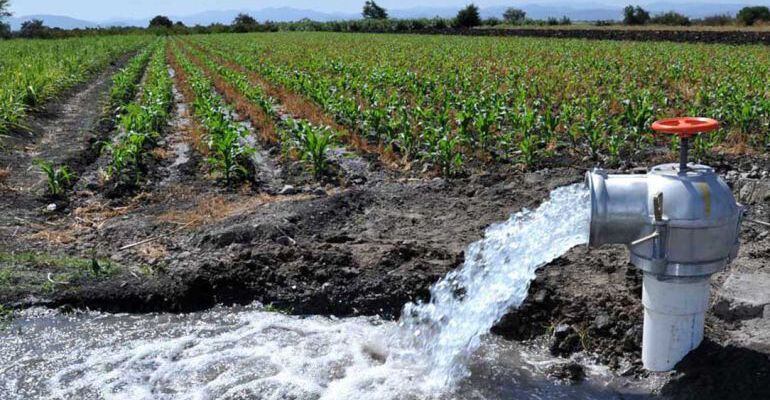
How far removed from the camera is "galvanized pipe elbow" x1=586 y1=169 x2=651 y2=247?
3.12 m

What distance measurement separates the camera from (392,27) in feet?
190

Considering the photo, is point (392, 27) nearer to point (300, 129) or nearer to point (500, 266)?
point (300, 129)

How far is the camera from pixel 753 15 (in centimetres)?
4369

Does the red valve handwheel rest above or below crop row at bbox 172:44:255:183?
above

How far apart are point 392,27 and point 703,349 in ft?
185

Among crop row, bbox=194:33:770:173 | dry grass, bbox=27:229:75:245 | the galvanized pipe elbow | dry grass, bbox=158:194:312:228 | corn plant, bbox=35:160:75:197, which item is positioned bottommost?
dry grass, bbox=27:229:75:245

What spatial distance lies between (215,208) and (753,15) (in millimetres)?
45278

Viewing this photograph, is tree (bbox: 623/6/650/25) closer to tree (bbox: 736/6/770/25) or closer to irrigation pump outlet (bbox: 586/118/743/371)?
tree (bbox: 736/6/770/25)

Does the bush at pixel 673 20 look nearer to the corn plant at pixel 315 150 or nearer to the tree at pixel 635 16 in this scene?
the tree at pixel 635 16

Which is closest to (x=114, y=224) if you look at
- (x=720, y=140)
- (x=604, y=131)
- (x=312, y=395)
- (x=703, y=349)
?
(x=312, y=395)

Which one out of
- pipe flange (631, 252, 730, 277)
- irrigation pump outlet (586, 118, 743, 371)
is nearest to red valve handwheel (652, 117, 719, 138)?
irrigation pump outlet (586, 118, 743, 371)

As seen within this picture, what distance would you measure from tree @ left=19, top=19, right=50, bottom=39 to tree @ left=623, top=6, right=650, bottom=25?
44.0m

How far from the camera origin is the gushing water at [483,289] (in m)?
3.94

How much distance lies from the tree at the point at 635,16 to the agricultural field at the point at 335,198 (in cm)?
3853
